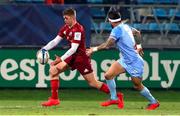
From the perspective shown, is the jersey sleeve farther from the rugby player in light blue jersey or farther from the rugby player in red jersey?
the rugby player in red jersey

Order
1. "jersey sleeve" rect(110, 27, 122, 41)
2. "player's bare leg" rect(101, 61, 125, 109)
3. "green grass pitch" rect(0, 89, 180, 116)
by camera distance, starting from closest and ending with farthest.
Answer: "green grass pitch" rect(0, 89, 180, 116)
"jersey sleeve" rect(110, 27, 122, 41)
"player's bare leg" rect(101, 61, 125, 109)

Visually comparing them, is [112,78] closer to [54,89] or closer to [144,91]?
[144,91]

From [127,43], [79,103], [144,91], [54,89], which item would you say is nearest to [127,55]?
[127,43]

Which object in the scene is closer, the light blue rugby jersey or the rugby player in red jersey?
the light blue rugby jersey

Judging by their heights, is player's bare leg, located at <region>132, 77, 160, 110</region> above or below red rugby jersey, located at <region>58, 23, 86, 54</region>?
below

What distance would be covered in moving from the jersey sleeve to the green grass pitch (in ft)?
4.80

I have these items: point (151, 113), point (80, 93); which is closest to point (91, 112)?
point (151, 113)

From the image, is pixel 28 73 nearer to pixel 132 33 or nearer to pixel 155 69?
pixel 155 69

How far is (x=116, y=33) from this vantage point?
15719mm

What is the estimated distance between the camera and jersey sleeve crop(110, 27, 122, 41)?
51.5 ft

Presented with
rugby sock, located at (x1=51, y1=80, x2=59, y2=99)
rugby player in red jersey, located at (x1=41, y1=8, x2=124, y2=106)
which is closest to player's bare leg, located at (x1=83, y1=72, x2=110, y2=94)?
rugby player in red jersey, located at (x1=41, y1=8, x2=124, y2=106)

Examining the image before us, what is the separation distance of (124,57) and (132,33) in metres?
0.53

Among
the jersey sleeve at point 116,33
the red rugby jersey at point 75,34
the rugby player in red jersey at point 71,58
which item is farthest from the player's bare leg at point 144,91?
the red rugby jersey at point 75,34

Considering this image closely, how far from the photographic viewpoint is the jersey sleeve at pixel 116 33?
15.7m
